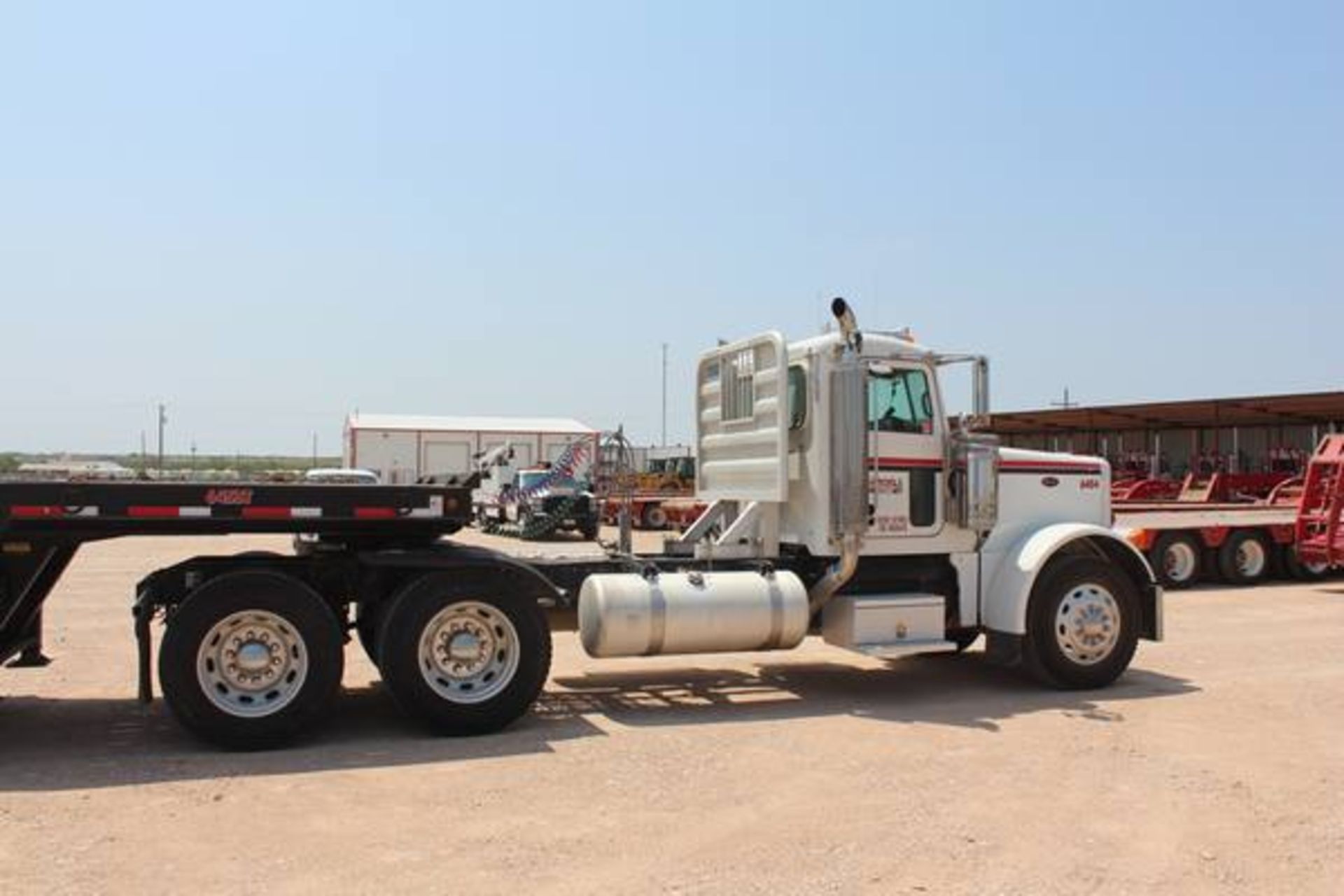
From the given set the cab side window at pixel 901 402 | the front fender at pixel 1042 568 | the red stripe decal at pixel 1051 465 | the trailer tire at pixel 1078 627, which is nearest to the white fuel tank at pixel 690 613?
the cab side window at pixel 901 402

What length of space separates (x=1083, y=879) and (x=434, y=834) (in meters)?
3.03

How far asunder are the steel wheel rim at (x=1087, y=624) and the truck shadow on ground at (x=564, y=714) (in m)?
0.33

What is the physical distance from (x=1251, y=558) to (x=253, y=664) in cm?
1676

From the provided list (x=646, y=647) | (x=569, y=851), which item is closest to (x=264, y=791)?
(x=569, y=851)

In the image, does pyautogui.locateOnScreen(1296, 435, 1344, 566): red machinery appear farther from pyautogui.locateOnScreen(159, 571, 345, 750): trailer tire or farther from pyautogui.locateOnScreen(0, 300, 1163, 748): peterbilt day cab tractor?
pyautogui.locateOnScreen(159, 571, 345, 750): trailer tire

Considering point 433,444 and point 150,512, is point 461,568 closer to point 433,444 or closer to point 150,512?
point 150,512

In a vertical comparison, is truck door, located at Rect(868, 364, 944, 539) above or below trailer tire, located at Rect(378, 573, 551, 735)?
above

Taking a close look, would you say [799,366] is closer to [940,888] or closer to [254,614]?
[254,614]

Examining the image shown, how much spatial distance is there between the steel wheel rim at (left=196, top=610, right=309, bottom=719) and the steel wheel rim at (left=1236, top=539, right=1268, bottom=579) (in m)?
16.3

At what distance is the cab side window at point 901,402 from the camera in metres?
9.88

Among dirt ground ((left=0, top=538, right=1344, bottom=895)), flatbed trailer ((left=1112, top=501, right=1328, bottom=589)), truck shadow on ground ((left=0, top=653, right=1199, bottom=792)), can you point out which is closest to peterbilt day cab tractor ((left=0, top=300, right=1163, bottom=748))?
truck shadow on ground ((left=0, top=653, right=1199, bottom=792))

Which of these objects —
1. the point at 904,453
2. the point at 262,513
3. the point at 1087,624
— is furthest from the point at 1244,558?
the point at 262,513

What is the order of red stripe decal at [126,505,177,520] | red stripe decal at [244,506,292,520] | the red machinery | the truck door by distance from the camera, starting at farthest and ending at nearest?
the red machinery, the truck door, red stripe decal at [244,506,292,520], red stripe decal at [126,505,177,520]

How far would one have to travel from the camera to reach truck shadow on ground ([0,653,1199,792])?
735cm
